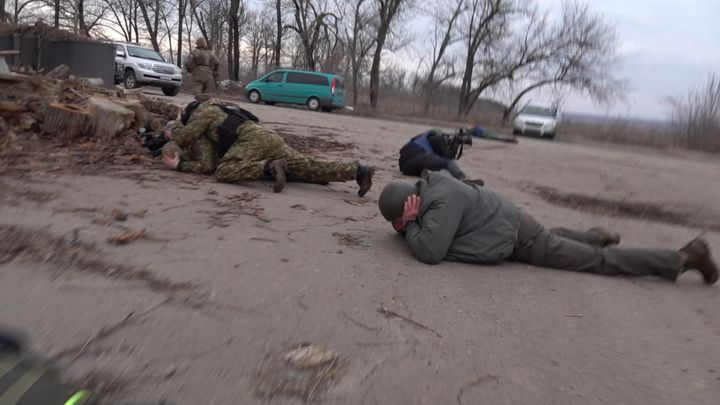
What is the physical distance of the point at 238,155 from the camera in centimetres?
554

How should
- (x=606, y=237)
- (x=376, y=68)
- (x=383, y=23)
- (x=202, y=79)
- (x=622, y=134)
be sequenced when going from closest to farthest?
(x=606, y=237), (x=202, y=79), (x=622, y=134), (x=383, y=23), (x=376, y=68)

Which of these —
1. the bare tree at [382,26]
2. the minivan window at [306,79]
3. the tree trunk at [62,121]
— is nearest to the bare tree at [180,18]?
the bare tree at [382,26]

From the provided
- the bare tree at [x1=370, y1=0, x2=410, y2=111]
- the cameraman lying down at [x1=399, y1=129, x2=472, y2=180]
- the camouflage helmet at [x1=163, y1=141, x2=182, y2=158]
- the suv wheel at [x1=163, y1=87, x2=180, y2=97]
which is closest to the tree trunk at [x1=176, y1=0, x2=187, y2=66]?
the bare tree at [x1=370, y1=0, x2=410, y2=111]

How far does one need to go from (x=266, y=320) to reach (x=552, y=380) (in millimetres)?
1343

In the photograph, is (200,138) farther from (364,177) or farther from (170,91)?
(170,91)

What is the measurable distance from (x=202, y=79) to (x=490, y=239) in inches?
450

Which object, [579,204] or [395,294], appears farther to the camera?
[579,204]

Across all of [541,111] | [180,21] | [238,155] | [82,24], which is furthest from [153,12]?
[238,155]

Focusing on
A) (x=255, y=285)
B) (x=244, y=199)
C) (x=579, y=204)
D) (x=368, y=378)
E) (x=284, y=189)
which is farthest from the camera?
(x=579, y=204)

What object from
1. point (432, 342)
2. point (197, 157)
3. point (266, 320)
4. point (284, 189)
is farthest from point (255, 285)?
point (197, 157)

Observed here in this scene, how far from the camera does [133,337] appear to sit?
2346 mm

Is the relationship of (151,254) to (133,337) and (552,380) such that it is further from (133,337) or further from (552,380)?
(552,380)

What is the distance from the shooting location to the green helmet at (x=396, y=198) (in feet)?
12.5

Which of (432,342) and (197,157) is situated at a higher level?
(197,157)
